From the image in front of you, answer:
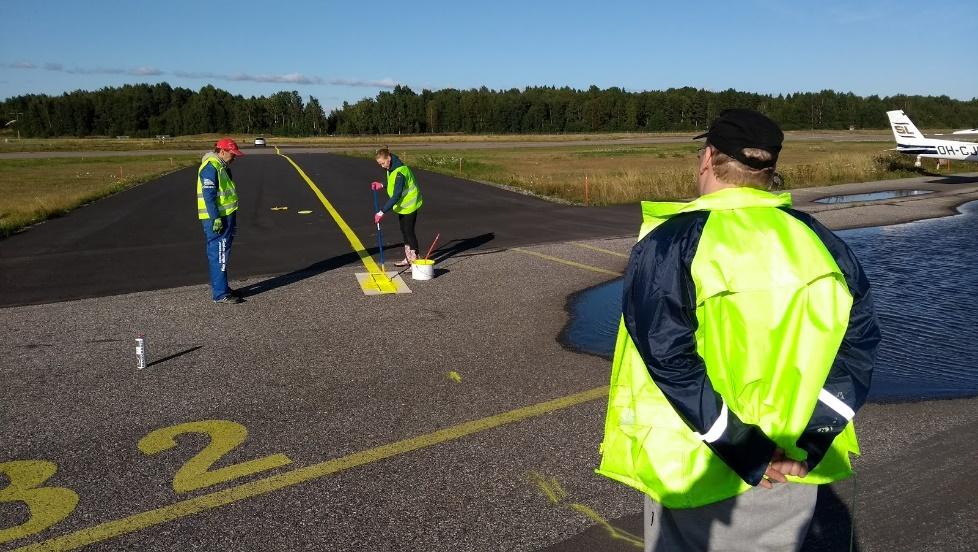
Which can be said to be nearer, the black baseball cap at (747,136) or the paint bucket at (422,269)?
the black baseball cap at (747,136)

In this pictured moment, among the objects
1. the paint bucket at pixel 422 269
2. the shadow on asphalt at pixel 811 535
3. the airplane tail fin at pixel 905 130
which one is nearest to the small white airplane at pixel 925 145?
the airplane tail fin at pixel 905 130

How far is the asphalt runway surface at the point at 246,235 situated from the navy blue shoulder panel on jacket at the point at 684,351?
8.81 meters

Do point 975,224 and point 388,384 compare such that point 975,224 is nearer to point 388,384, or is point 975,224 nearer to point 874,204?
point 874,204

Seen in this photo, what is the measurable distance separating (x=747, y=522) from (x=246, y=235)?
1348 centimetres

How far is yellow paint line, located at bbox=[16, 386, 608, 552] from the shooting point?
354 centimetres

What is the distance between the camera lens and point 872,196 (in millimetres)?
21281

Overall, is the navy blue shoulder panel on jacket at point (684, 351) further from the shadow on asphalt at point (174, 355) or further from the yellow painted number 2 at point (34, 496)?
the shadow on asphalt at point (174, 355)

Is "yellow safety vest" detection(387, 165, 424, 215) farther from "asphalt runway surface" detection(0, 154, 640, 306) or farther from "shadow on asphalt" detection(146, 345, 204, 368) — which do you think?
"shadow on asphalt" detection(146, 345, 204, 368)

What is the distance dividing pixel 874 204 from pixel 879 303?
11503 millimetres

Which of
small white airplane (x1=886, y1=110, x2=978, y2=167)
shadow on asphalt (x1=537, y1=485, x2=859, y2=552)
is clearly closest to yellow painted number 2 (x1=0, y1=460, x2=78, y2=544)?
shadow on asphalt (x1=537, y1=485, x2=859, y2=552)

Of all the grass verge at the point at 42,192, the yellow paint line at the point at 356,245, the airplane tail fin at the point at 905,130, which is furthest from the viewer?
the airplane tail fin at the point at 905,130

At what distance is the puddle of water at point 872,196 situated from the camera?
790 inches

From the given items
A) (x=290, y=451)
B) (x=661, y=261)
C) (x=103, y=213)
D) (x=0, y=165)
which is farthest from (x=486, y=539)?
(x=0, y=165)

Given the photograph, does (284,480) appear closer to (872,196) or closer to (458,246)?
(458,246)
